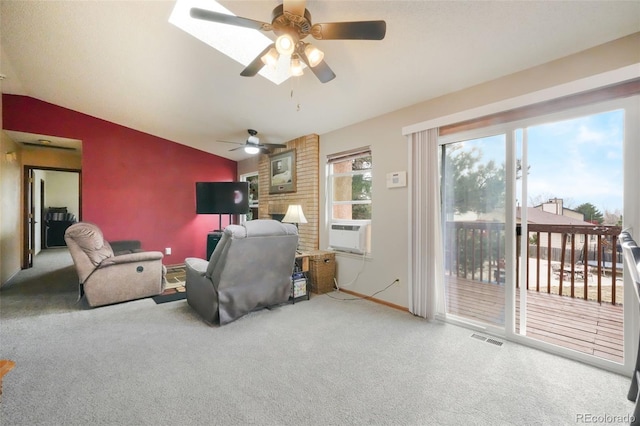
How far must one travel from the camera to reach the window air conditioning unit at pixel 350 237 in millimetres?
3572

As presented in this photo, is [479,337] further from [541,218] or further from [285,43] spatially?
[285,43]

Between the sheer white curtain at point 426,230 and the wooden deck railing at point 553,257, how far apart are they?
224 mm

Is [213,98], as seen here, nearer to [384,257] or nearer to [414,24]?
[414,24]

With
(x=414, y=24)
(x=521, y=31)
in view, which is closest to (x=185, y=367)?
(x=414, y=24)

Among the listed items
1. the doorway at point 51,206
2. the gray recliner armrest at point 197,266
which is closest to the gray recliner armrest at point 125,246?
the gray recliner armrest at point 197,266

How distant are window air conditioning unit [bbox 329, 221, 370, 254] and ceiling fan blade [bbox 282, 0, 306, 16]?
→ 99.0 inches

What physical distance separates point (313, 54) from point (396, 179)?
1775 mm

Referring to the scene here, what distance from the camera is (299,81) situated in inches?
114

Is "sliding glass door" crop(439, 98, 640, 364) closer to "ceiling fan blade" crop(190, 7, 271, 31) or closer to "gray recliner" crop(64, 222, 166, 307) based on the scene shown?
"ceiling fan blade" crop(190, 7, 271, 31)

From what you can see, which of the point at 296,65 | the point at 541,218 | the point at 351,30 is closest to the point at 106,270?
the point at 296,65

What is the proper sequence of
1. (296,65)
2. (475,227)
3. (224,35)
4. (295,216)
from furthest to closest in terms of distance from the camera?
(295,216)
(475,227)
(224,35)
(296,65)

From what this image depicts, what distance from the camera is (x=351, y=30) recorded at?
1.64m

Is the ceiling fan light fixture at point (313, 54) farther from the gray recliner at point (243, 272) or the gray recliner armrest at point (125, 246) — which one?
the gray recliner armrest at point (125, 246)

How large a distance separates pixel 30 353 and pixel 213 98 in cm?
307
